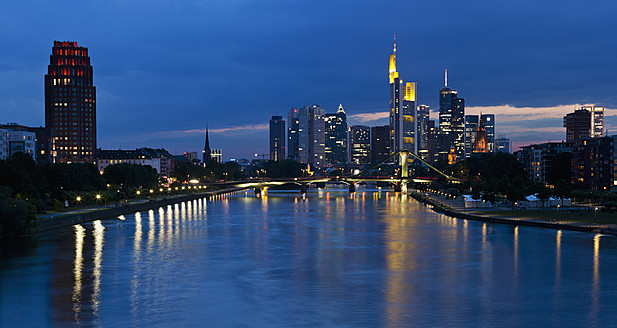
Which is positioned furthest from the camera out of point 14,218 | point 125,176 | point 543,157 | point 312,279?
point 543,157

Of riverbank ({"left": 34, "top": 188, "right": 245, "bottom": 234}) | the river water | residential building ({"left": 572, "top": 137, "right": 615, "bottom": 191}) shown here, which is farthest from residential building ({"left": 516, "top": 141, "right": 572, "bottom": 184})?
the river water

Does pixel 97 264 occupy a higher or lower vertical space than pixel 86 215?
lower

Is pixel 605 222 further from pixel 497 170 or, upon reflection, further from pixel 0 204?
pixel 497 170

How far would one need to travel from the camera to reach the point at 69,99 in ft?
582

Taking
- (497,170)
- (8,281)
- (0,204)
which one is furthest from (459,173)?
(8,281)

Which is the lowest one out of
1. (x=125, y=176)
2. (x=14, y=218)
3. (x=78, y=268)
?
(x=78, y=268)

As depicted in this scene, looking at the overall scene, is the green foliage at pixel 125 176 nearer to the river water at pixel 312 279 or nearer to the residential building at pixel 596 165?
the river water at pixel 312 279

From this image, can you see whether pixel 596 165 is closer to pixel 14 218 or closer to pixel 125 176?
pixel 125 176

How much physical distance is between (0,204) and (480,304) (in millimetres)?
40403

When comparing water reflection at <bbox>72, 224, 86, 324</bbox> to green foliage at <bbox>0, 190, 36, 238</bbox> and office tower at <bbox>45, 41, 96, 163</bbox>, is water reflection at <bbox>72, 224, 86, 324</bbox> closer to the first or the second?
green foliage at <bbox>0, 190, 36, 238</bbox>

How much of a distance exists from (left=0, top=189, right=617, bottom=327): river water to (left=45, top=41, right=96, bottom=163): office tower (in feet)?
399

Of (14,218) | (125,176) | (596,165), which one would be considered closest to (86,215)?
(14,218)

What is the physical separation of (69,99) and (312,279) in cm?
A: 15477

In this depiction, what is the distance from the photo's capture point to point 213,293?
34344 mm
